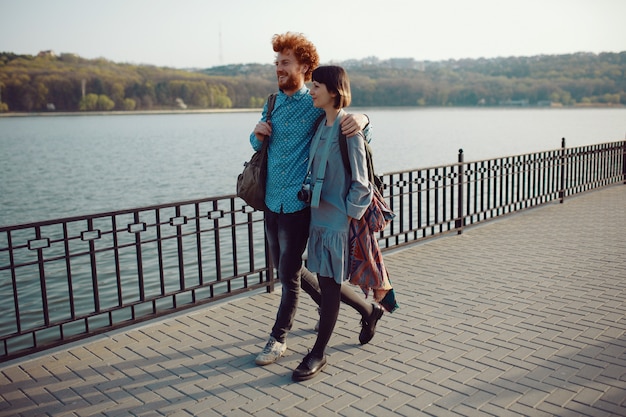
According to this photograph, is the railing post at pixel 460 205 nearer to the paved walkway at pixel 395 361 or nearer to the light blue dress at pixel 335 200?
the paved walkway at pixel 395 361

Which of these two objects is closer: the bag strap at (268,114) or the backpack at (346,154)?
the backpack at (346,154)

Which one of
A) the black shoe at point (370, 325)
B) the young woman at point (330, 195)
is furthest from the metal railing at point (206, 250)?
the young woman at point (330, 195)

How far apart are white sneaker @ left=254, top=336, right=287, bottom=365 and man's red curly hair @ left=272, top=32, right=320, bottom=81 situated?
Answer: 181cm

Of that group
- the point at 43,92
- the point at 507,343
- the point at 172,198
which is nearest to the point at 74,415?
the point at 507,343

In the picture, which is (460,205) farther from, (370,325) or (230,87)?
(230,87)

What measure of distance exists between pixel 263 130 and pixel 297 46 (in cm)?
57

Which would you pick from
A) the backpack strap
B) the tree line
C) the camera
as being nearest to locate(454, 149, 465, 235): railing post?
the backpack strap

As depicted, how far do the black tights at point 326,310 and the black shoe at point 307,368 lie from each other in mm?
38

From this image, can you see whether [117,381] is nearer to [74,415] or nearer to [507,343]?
[74,415]

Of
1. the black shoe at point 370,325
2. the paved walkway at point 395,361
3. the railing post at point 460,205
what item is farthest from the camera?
the railing post at point 460,205

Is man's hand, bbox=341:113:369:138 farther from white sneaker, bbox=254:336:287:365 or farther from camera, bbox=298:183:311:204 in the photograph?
white sneaker, bbox=254:336:287:365

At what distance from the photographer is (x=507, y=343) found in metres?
4.45

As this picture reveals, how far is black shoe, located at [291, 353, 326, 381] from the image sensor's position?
12.8 feet

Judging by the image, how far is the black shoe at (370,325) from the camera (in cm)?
444
